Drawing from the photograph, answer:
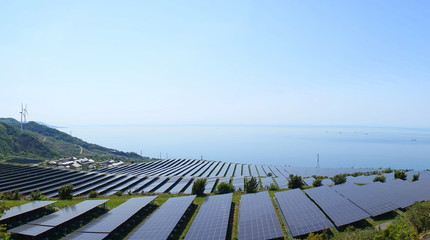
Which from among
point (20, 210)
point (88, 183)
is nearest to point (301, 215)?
point (20, 210)

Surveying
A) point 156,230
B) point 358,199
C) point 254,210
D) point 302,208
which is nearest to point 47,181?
point 156,230

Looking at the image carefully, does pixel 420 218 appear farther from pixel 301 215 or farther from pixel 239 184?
pixel 239 184

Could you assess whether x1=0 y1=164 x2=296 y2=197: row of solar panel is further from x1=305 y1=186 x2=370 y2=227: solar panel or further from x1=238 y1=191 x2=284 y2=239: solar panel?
x1=238 y1=191 x2=284 y2=239: solar panel

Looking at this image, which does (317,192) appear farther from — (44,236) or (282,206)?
(44,236)

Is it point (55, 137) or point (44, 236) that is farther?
point (55, 137)

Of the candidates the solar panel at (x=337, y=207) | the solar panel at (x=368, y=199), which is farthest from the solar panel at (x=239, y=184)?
the solar panel at (x=368, y=199)

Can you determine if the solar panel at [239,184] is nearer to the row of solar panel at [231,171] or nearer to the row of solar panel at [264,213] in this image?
the row of solar panel at [264,213]

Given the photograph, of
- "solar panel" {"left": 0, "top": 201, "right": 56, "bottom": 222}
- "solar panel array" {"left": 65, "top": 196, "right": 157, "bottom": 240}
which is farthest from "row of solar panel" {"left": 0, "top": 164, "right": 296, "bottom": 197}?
"solar panel" {"left": 0, "top": 201, "right": 56, "bottom": 222}
